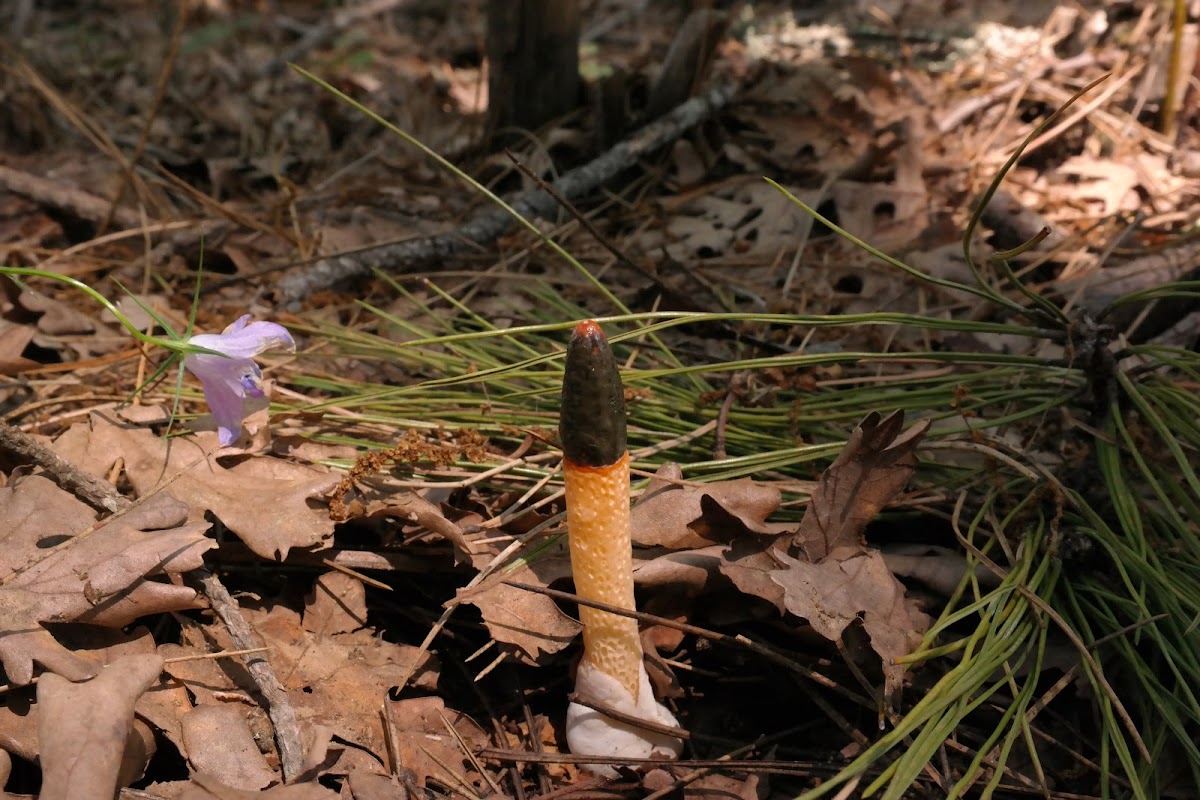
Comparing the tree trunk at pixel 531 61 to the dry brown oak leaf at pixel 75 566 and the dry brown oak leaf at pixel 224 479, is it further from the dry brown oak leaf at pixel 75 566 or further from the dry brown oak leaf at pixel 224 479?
the dry brown oak leaf at pixel 75 566

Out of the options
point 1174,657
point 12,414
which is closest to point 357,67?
point 12,414

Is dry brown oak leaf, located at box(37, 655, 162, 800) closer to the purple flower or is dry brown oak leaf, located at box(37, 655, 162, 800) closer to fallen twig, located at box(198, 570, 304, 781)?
fallen twig, located at box(198, 570, 304, 781)

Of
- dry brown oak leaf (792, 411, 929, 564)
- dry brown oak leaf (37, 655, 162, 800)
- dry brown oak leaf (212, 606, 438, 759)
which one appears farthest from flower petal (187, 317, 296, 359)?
dry brown oak leaf (792, 411, 929, 564)

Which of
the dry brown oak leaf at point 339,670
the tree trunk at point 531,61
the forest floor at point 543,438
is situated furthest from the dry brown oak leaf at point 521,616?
the tree trunk at point 531,61

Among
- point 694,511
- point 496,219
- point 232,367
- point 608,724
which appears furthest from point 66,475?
point 496,219

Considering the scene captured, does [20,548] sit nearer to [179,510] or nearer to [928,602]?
[179,510]

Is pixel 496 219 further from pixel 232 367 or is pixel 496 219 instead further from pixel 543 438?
pixel 232 367
